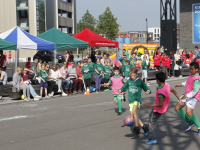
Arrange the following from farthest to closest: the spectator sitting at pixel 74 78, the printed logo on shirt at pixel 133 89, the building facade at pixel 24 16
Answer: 1. the building facade at pixel 24 16
2. the spectator sitting at pixel 74 78
3. the printed logo on shirt at pixel 133 89

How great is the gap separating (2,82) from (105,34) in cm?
6219

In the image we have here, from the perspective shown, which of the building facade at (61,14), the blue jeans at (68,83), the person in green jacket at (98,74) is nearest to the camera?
the blue jeans at (68,83)

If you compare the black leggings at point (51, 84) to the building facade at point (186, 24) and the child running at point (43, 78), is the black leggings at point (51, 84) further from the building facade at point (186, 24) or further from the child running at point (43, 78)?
the building facade at point (186, 24)

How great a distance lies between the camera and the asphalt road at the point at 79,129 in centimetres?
702

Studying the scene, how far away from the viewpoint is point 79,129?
8.59m

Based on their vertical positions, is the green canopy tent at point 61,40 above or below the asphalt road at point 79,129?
above

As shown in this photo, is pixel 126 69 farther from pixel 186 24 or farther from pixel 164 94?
pixel 186 24

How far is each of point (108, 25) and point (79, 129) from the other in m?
67.7

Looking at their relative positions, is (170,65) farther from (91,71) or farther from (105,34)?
(105,34)

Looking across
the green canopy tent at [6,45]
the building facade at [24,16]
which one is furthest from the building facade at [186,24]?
the green canopy tent at [6,45]

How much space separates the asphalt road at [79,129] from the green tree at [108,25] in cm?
6307

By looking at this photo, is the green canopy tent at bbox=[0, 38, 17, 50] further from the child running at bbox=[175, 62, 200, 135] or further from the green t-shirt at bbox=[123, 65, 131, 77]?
the child running at bbox=[175, 62, 200, 135]

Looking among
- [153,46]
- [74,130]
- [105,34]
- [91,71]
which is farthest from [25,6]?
[74,130]

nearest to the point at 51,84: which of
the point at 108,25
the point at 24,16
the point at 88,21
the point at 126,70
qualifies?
the point at 126,70
